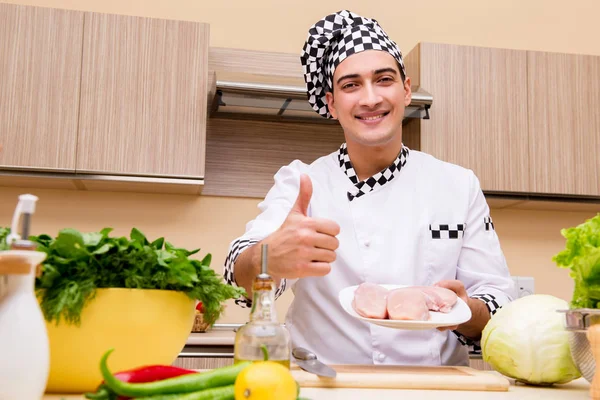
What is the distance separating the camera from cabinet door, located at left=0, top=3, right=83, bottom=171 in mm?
2592


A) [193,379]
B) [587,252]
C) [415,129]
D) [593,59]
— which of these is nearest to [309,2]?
[415,129]

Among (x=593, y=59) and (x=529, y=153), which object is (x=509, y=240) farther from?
(x=593, y=59)

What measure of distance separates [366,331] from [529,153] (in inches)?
68.7

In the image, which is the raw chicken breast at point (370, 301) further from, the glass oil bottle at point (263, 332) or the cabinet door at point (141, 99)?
the cabinet door at point (141, 99)

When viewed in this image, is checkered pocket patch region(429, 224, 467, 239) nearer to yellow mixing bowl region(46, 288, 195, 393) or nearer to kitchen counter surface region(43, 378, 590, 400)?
kitchen counter surface region(43, 378, 590, 400)

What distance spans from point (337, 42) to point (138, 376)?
126 centimetres

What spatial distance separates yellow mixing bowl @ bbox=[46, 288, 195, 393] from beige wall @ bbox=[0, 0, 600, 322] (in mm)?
2082

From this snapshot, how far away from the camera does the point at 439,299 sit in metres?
1.23

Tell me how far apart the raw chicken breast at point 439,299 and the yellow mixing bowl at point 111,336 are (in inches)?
21.8

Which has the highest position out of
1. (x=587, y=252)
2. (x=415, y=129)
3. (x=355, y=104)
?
(x=415, y=129)

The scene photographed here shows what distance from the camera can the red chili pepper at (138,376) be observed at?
710mm

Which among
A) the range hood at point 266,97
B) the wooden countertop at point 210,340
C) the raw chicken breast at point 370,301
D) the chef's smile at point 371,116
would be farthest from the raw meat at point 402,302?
the range hood at point 266,97

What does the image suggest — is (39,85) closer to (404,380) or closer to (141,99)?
(141,99)

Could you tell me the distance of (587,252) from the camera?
3.01ft
